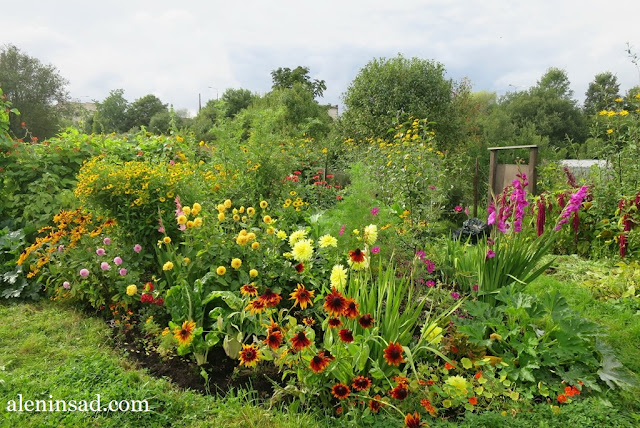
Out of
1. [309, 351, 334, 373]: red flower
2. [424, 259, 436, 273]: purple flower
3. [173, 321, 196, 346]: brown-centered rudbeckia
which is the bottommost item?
[173, 321, 196, 346]: brown-centered rudbeckia

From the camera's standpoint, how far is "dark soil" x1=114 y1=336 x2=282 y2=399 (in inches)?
90.5

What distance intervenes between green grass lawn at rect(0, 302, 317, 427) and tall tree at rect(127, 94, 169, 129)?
147ft

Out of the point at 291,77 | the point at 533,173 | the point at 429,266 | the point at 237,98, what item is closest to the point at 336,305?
the point at 429,266

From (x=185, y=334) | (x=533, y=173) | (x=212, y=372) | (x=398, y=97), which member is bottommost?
(x=212, y=372)

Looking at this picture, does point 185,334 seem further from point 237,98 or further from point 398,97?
point 237,98

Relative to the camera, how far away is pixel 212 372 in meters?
2.44

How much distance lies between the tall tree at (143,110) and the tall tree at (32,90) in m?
19.2

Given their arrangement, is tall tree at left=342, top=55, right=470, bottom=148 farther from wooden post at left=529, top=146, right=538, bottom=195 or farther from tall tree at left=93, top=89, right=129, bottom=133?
tall tree at left=93, top=89, right=129, bottom=133

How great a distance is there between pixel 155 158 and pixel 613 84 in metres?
35.2

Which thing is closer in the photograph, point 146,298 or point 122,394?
Answer: point 122,394

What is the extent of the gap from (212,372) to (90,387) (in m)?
0.62

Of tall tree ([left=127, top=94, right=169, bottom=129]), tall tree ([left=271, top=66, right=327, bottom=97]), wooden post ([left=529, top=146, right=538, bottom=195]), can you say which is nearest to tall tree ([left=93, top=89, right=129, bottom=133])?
tall tree ([left=127, top=94, right=169, bottom=129])

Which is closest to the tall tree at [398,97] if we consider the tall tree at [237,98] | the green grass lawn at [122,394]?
the green grass lawn at [122,394]

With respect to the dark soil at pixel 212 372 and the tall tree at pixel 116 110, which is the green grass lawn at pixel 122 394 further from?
the tall tree at pixel 116 110
